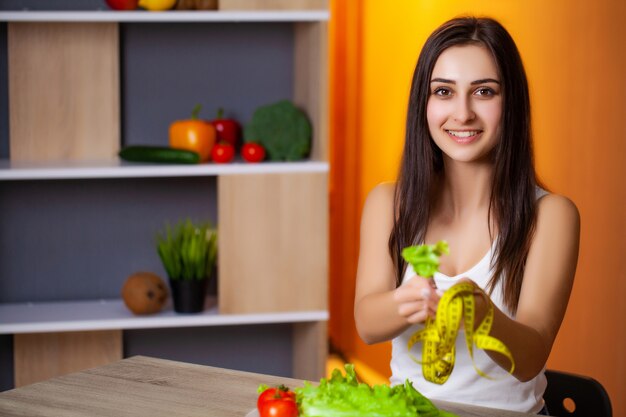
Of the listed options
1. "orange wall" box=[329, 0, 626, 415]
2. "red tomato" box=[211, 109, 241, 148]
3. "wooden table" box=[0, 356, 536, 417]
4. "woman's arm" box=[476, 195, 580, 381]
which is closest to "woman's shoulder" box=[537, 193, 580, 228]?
"woman's arm" box=[476, 195, 580, 381]

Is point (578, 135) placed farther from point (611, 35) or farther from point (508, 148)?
point (508, 148)

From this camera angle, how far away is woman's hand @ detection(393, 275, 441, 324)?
1.45 metres

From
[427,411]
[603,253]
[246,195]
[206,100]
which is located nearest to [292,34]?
[206,100]

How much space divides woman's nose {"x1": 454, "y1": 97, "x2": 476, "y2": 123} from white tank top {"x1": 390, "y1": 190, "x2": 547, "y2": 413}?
0.31 meters

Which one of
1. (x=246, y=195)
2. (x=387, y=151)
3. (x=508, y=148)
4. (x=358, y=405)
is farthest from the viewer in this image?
(x=387, y=151)

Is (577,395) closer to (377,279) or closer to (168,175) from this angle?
(377,279)

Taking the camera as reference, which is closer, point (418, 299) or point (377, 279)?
point (418, 299)

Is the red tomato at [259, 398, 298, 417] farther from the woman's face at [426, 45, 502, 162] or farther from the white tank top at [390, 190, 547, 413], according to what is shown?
the woman's face at [426, 45, 502, 162]

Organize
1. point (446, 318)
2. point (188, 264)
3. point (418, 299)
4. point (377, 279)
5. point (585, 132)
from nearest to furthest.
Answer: point (446, 318)
point (418, 299)
point (377, 279)
point (585, 132)
point (188, 264)

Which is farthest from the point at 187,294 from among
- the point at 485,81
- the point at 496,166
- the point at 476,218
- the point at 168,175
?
the point at 485,81

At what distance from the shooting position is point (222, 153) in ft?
10.6

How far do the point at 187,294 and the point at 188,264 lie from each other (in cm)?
10

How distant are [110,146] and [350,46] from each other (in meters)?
1.92

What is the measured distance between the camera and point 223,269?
10.6 ft
